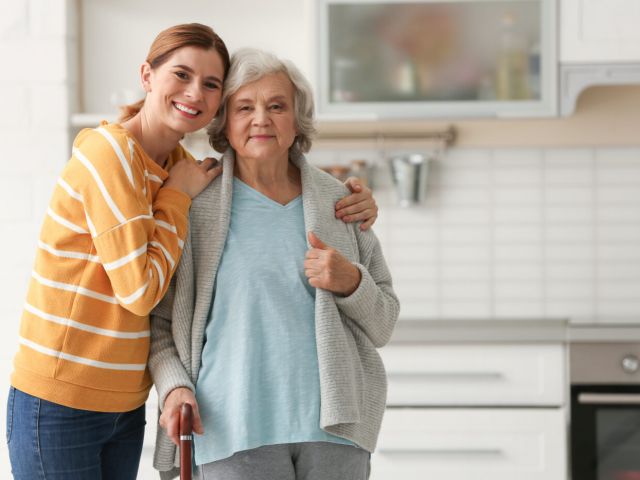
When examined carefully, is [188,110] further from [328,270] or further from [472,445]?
[472,445]

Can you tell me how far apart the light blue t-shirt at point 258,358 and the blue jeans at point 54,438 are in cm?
19

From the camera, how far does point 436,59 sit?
308cm

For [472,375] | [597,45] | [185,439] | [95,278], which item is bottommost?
[472,375]

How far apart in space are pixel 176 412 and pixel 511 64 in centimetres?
197

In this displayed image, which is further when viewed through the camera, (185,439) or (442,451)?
(442,451)

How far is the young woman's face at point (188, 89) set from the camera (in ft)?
5.37

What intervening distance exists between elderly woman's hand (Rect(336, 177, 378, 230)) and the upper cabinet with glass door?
127 cm

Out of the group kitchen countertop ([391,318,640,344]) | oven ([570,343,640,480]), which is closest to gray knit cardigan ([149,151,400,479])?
kitchen countertop ([391,318,640,344])

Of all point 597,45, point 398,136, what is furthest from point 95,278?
point 597,45

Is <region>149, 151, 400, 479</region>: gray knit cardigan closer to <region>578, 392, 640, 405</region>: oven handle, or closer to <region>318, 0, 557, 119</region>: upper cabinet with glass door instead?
<region>578, 392, 640, 405</region>: oven handle

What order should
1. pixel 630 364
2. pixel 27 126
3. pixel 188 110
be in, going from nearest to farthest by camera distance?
1. pixel 188 110
2. pixel 630 364
3. pixel 27 126

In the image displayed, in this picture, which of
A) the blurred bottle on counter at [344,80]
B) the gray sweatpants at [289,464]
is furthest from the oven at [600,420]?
the gray sweatpants at [289,464]

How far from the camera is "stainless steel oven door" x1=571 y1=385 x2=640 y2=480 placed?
2783 millimetres

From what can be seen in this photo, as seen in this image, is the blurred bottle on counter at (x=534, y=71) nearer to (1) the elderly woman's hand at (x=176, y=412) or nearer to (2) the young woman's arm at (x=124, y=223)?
(2) the young woman's arm at (x=124, y=223)
